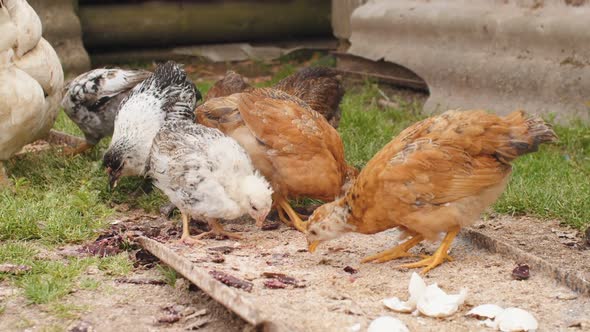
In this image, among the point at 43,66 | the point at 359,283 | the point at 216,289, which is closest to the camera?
the point at 216,289

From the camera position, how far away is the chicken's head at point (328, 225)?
409cm

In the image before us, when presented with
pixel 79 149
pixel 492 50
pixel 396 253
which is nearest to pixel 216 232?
pixel 396 253

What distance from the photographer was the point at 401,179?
12.8 feet

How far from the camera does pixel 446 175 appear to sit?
153 inches

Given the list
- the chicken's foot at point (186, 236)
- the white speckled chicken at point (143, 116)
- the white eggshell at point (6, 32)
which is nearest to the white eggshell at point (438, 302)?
the chicken's foot at point (186, 236)

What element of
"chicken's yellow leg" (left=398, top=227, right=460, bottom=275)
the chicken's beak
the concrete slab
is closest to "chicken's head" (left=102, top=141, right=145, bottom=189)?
the chicken's beak

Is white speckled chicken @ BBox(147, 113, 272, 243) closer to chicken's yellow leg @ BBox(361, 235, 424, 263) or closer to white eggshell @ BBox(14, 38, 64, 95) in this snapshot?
chicken's yellow leg @ BBox(361, 235, 424, 263)

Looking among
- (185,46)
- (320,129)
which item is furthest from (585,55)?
(185,46)

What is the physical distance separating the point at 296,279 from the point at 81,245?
1.41 meters

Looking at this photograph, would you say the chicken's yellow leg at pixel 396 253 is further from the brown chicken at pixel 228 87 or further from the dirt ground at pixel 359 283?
the brown chicken at pixel 228 87

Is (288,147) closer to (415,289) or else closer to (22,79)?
(415,289)

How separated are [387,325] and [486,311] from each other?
1.60ft

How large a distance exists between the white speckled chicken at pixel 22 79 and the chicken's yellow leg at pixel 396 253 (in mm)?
2497

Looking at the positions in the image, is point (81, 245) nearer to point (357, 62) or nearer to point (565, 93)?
point (565, 93)
